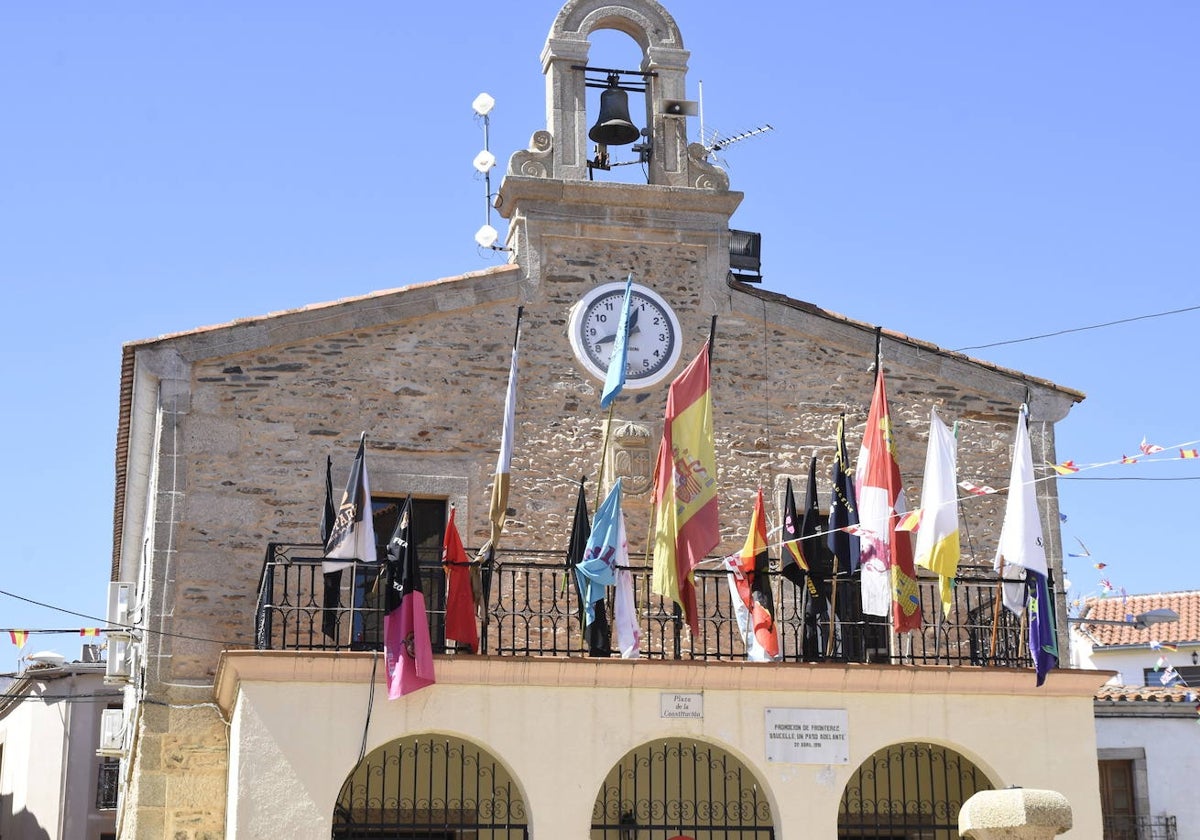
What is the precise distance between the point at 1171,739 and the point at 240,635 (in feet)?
41.4

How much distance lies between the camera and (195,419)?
15664 millimetres

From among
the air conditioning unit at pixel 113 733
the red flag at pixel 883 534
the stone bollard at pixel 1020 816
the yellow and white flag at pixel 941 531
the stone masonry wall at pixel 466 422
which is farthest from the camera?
the air conditioning unit at pixel 113 733

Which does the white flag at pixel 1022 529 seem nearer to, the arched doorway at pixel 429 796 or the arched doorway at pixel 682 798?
the arched doorway at pixel 682 798

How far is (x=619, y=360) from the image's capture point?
50.3ft

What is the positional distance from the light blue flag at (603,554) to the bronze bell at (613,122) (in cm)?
407

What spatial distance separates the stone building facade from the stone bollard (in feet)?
5.72

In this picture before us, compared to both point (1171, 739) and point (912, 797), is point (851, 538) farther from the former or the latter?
point (1171, 739)

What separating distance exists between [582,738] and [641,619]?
2.03 m

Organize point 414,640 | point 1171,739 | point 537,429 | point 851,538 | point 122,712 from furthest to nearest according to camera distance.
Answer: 1. point 1171,739
2. point 122,712
3. point 537,429
4. point 851,538
5. point 414,640

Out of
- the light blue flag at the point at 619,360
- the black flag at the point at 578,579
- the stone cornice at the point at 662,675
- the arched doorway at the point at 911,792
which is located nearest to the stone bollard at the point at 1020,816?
the stone cornice at the point at 662,675

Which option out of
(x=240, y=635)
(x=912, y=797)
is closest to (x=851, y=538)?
(x=912, y=797)

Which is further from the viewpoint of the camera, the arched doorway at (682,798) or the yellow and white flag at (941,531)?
the arched doorway at (682,798)

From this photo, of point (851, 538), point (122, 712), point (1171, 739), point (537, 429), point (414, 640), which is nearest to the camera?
point (414, 640)

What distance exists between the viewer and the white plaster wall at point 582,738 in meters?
13.6
